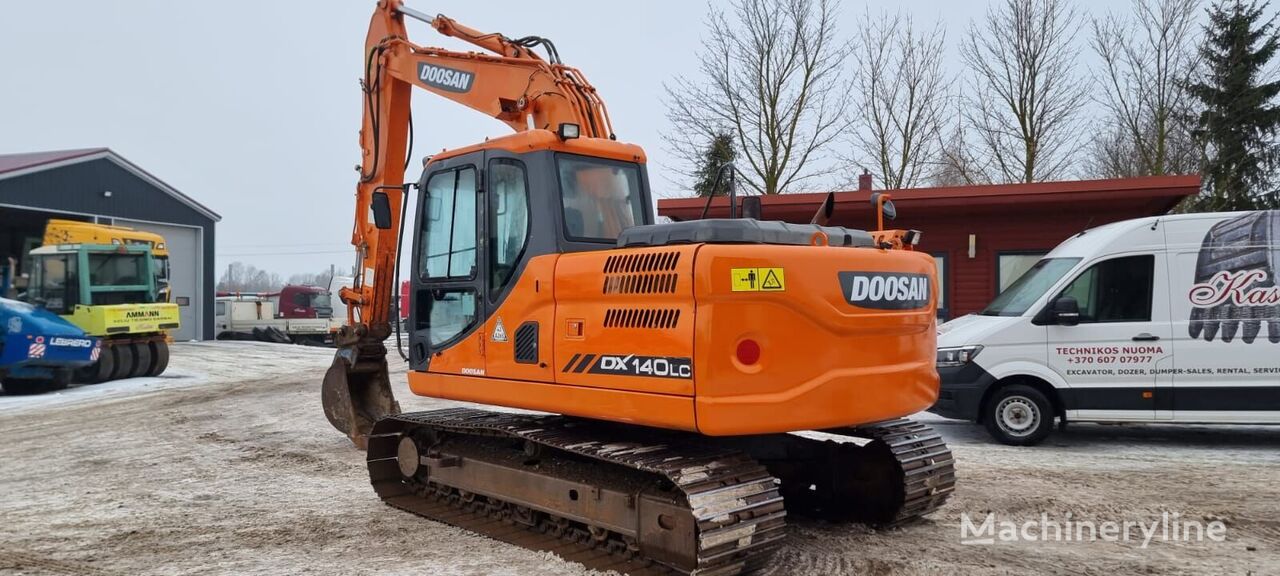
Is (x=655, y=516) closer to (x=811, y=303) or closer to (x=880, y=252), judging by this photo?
(x=811, y=303)

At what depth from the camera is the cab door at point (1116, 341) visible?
8.36 metres

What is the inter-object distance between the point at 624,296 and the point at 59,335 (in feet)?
43.3

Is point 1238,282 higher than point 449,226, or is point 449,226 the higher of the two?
point 449,226

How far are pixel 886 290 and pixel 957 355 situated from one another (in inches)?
178

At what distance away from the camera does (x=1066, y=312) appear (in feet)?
27.9

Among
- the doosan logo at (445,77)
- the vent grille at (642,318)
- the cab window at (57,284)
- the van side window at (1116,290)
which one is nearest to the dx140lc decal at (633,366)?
the vent grille at (642,318)

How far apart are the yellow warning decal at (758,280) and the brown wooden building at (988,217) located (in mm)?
9019

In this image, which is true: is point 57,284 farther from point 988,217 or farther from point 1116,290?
point 1116,290

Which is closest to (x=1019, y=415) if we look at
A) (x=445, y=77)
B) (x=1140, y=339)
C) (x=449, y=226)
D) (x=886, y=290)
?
(x=1140, y=339)

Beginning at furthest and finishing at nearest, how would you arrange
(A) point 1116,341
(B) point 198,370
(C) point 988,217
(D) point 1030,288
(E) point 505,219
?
(B) point 198,370
(C) point 988,217
(D) point 1030,288
(A) point 1116,341
(E) point 505,219

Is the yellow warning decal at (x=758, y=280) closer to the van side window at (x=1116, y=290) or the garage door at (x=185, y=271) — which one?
the van side window at (x=1116, y=290)

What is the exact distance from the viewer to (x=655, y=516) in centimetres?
457

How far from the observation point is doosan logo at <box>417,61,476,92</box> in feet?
24.6

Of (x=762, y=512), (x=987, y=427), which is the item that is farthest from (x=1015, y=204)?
(x=762, y=512)
